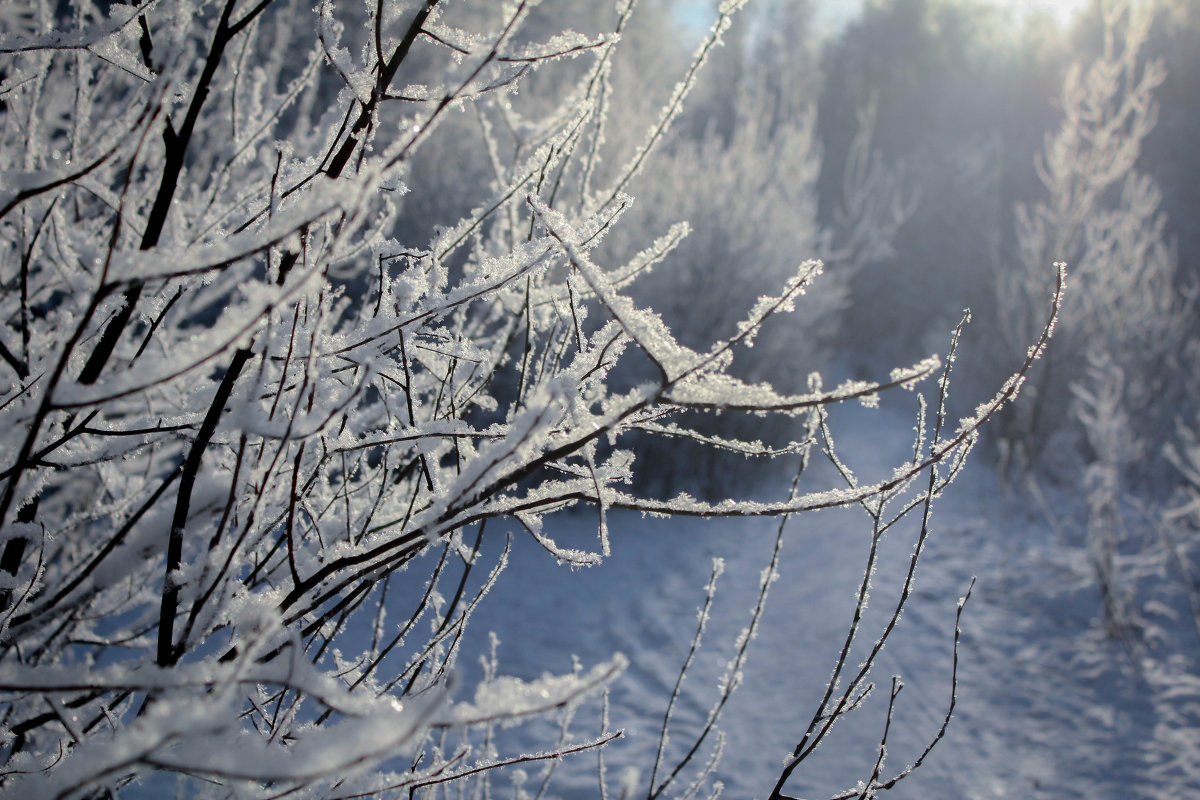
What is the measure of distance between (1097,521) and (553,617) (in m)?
3.64

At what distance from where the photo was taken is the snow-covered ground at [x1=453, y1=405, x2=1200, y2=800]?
305cm

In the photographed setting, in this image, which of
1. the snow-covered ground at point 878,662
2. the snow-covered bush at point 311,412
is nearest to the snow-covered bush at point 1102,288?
the snow-covered ground at point 878,662

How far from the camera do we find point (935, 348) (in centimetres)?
1293

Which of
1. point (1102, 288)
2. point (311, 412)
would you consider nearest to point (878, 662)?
point (311, 412)

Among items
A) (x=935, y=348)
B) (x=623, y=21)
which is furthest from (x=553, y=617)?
(x=935, y=348)

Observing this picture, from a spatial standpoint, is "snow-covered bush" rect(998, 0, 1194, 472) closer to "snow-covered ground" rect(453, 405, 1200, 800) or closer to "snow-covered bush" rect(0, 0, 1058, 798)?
"snow-covered ground" rect(453, 405, 1200, 800)

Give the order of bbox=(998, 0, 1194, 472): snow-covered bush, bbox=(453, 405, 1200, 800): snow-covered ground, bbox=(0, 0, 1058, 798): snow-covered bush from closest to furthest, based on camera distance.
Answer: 1. bbox=(0, 0, 1058, 798): snow-covered bush
2. bbox=(453, 405, 1200, 800): snow-covered ground
3. bbox=(998, 0, 1194, 472): snow-covered bush

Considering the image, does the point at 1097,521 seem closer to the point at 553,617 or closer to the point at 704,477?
the point at 704,477

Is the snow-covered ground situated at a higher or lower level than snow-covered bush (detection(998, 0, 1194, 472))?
lower

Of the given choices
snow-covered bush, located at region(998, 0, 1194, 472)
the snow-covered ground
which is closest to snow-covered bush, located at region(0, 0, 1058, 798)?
the snow-covered ground

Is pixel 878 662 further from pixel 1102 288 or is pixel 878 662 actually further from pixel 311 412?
pixel 1102 288

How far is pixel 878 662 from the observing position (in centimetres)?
389

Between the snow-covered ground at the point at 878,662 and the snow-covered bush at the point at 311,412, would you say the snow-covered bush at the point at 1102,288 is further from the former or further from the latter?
the snow-covered bush at the point at 311,412

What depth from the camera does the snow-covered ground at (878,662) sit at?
3.05 m
